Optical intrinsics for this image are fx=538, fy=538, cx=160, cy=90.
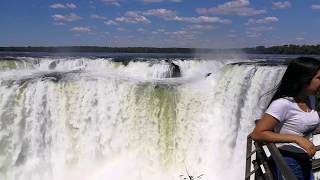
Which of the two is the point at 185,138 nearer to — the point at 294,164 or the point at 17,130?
the point at 17,130

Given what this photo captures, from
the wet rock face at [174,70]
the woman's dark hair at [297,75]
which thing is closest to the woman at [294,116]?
the woman's dark hair at [297,75]

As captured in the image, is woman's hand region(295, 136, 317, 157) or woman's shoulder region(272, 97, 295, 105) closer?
woman's hand region(295, 136, 317, 157)

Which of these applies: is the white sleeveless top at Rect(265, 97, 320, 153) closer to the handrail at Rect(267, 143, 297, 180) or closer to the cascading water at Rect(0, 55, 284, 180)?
the handrail at Rect(267, 143, 297, 180)

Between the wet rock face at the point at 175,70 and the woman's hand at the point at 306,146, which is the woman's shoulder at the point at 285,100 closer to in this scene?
the woman's hand at the point at 306,146

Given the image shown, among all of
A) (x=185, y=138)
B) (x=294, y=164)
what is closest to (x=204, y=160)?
(x=185, y=138)

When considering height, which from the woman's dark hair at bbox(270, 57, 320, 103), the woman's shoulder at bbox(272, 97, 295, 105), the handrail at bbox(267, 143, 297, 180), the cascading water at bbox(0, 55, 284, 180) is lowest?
the cascading water at bbox(0, 55, 284, 180)

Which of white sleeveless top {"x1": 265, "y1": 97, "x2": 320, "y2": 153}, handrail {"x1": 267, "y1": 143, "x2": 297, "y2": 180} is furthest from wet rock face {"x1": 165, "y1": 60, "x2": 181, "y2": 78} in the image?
handrail {"x1": 267, "y1": 143, "x2": 297, "y2": 180}

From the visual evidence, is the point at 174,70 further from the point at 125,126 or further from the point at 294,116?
the point at 294,116

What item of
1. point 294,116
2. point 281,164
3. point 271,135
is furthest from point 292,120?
point 281,164
